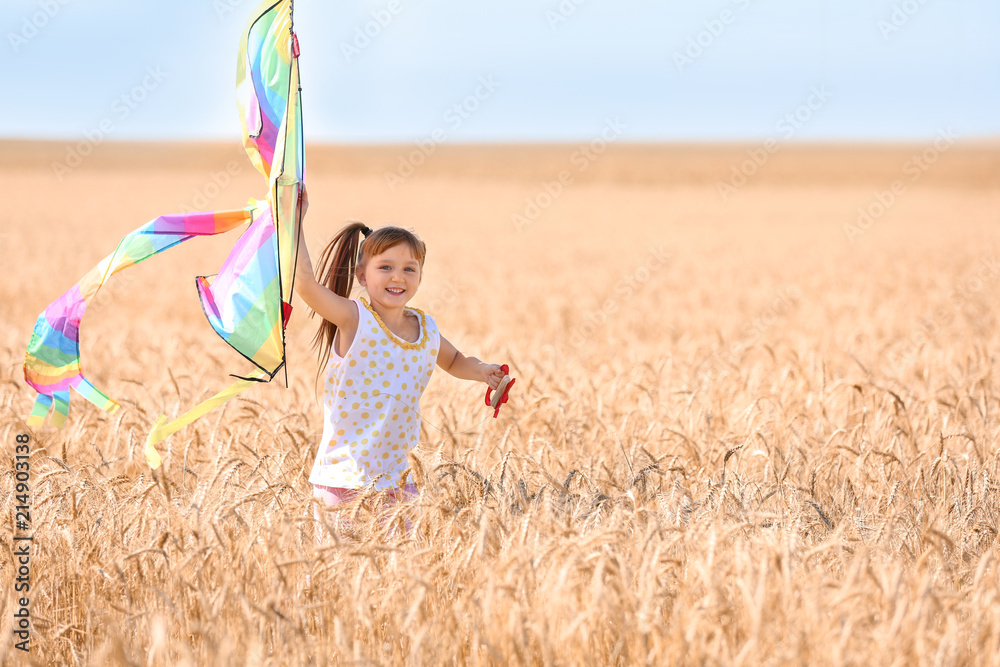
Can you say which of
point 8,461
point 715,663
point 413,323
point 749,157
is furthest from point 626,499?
point 749,157

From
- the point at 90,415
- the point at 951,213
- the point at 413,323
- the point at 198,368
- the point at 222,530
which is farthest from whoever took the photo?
the point at 951,213

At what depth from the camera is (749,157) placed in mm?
82312

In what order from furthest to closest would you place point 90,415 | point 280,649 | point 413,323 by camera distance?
point 90,415, point 413,323, point 280,649

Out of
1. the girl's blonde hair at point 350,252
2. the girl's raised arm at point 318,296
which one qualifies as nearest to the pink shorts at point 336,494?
the girl's blonde hair at point 350,252

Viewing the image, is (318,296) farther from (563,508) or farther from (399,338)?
(563,508)

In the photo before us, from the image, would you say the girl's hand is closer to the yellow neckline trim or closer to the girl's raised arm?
the yellow neckline trim

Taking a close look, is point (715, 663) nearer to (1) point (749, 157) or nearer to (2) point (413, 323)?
(2) point (413, 323)

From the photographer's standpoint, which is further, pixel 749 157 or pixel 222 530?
pixel 749 157

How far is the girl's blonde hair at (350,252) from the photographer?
282 centimetres

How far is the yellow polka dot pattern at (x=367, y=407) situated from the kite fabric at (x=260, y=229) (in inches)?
12.8

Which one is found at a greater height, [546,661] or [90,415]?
[90,415]

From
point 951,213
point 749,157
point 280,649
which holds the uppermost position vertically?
point 749,157

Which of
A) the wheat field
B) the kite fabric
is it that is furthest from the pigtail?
the wheat field

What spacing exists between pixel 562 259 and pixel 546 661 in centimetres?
1443
